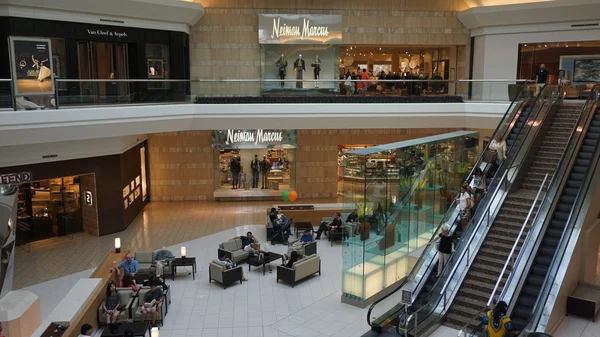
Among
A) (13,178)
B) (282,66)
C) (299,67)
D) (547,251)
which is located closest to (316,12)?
(299,67)

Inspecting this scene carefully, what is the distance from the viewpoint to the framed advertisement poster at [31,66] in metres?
12.9

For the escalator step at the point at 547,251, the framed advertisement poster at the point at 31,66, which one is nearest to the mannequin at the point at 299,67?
the framed advertisement poster at the point at 31,66

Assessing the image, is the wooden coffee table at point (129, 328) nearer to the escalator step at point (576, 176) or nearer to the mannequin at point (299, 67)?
the escalator step at point (576, 176)

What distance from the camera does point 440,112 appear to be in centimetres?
1991

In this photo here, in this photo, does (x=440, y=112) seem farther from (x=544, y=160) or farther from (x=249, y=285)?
(x=249, y=285)

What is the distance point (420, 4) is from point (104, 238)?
1590 centimetres

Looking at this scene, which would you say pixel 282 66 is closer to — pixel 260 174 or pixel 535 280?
pixel 260 174

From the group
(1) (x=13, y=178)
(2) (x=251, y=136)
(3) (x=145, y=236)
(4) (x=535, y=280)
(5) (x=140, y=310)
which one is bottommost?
(3) (x=145, y=236)

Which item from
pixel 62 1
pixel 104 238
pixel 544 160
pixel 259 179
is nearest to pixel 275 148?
pixel 259 179

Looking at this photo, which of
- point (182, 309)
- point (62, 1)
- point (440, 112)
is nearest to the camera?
point (182, 309)

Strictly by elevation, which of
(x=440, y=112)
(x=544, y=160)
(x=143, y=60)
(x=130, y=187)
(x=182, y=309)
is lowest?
(x=182, y=309)

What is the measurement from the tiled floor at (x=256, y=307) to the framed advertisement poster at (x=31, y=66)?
4.93 meters

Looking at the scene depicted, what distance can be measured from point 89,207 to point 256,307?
891 cm

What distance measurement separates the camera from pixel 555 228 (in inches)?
464
